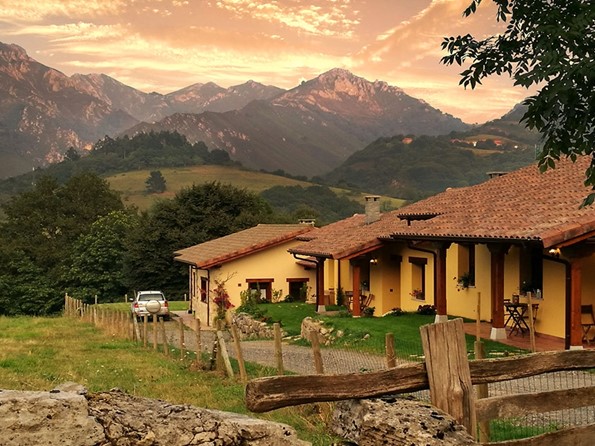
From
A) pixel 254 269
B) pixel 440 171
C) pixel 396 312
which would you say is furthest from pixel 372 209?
pixel 440 171

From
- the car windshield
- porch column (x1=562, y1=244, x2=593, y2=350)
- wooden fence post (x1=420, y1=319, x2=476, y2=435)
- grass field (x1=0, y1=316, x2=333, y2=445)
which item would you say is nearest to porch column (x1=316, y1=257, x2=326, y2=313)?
grass field (x1=0, y1=316, x2=333, y2=445)

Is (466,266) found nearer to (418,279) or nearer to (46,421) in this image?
(418,279)

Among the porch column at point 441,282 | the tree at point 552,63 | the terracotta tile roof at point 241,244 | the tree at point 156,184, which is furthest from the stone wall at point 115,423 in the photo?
the tree at point 156,184

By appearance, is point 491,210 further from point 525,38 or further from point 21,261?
point 21,261

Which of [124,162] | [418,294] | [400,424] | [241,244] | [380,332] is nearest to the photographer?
[400,424]

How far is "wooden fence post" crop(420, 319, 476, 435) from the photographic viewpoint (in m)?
5.34

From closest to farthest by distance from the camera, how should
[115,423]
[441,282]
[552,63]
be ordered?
[115,423] < [552,63] < [441,282]

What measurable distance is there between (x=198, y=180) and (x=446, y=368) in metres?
155

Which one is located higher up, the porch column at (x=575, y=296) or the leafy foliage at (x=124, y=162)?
the leafy foliage at (x=124, y=162)

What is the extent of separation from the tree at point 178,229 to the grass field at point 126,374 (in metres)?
30.1

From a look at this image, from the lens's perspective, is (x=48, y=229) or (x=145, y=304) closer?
(x=145, y=304)

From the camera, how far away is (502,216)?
20.7 metres

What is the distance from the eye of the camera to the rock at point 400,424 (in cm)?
491

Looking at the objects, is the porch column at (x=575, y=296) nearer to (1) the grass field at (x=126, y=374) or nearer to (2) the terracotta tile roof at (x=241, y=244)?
(1) the grass field at (x=126, y=374)
